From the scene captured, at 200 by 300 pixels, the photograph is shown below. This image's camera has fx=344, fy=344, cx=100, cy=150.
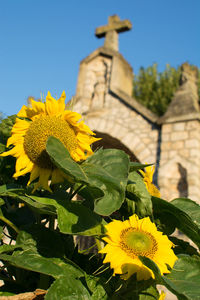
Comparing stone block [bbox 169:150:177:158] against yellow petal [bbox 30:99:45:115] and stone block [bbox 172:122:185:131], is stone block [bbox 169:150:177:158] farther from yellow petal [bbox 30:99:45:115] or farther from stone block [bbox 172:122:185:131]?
yellow petal [bbox 30:99:45:115]

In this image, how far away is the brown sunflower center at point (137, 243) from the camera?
69cm

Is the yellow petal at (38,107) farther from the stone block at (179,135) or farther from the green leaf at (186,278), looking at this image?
the stone block at (179,135)

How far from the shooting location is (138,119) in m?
7.09

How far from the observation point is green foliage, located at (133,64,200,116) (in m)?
15.9

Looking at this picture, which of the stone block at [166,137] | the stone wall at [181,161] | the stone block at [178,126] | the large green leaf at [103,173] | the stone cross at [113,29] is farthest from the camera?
the stone cross at [113,29]

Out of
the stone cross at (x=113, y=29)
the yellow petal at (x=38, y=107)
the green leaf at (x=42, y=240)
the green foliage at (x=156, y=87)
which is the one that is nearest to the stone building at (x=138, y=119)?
the stone cross at (x=113, y=29)

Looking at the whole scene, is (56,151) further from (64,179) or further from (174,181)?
(174,181)

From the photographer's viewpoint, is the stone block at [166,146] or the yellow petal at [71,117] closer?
Answer: the yellow petal at [71,117]

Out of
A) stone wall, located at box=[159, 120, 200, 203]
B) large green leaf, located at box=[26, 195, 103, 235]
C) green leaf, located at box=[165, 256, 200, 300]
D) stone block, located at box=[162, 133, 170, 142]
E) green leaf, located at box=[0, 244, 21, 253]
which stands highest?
stone block, located at box=[162, 133, 170, 142]

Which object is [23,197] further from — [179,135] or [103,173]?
[179,135]

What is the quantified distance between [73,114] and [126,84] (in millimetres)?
7452

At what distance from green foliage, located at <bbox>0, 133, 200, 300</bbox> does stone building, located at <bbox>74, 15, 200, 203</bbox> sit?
202 inches

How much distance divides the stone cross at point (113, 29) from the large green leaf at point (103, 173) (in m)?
7.88

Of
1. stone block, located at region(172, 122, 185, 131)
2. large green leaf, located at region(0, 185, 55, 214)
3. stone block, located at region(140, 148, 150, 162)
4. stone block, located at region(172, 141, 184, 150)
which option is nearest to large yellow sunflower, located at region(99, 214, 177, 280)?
large green leaf, located at region(0, 185, 55, 214)
